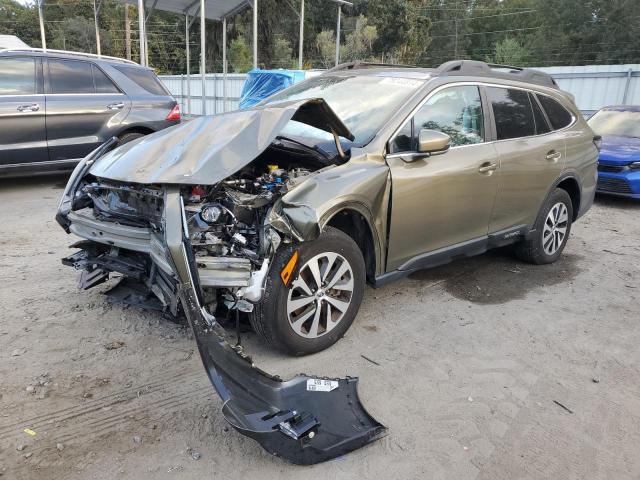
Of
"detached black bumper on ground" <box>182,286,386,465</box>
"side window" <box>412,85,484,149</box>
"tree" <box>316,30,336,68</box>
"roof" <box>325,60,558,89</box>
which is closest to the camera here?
"detached black bumper on ground" <box>182,286,386,465</box>

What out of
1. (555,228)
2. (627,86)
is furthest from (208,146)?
(627,86)

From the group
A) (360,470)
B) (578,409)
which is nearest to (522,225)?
(578,409)

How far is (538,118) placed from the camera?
5.00 meters

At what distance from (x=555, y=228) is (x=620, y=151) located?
427 centimetres

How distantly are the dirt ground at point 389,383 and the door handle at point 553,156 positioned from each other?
1.22m

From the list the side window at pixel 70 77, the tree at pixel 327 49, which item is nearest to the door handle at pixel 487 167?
the side window at pixel 70 77

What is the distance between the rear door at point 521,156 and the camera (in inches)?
179

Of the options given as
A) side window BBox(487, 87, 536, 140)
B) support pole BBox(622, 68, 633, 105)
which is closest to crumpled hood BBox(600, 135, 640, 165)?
side window BBox(487, 87, 536, 140)

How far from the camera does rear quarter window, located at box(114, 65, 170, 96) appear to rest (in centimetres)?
808

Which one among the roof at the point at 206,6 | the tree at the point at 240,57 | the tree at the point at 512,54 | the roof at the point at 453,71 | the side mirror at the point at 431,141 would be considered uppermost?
the tree at the point at 512,54

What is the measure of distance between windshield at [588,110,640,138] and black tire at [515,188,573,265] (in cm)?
506

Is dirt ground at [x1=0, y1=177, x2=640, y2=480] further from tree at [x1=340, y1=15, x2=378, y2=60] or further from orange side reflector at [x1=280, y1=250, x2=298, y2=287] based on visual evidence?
tree at [x1=340, y1=15, x2=378, y2=60]

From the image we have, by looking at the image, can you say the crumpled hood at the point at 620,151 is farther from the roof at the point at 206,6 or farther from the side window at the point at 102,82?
the roof at the point at 206,6

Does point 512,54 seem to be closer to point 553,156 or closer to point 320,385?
point 553,156
